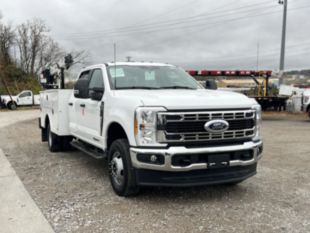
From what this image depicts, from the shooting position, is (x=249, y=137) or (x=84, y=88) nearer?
(x=249, y=137)

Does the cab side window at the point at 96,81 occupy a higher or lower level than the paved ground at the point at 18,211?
higher

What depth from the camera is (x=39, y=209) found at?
4500mm

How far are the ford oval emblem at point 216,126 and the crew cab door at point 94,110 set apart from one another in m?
1.80

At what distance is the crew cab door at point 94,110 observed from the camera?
5.55 m

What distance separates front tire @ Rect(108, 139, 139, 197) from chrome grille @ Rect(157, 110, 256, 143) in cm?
62

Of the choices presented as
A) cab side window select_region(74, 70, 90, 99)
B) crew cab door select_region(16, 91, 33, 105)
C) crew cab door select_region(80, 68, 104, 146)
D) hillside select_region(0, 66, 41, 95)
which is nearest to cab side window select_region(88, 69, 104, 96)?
crew cab door select_region(80, 68, 104, 146)

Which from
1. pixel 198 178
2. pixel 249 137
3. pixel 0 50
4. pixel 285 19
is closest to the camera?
pixel 198 178

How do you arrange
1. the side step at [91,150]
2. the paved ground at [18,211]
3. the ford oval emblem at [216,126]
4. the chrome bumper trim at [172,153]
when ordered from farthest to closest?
the side step at [91,150]
the ford oval emblem at [216,126]
the chrome bumper trim at [172,153]
the paved ground at [18,211]

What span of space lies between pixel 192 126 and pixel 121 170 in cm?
122

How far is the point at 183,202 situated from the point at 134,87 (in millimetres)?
1936

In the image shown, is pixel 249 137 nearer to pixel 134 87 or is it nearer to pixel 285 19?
pixel 134 87

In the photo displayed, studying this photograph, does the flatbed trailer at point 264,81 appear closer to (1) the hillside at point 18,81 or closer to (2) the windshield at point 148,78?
(2) the windshield at point 148,78

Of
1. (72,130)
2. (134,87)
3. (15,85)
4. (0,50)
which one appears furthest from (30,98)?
(134,87)

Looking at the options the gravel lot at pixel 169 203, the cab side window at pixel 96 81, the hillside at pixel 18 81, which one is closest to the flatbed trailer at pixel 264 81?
the gravel lot at pixel 169 203
